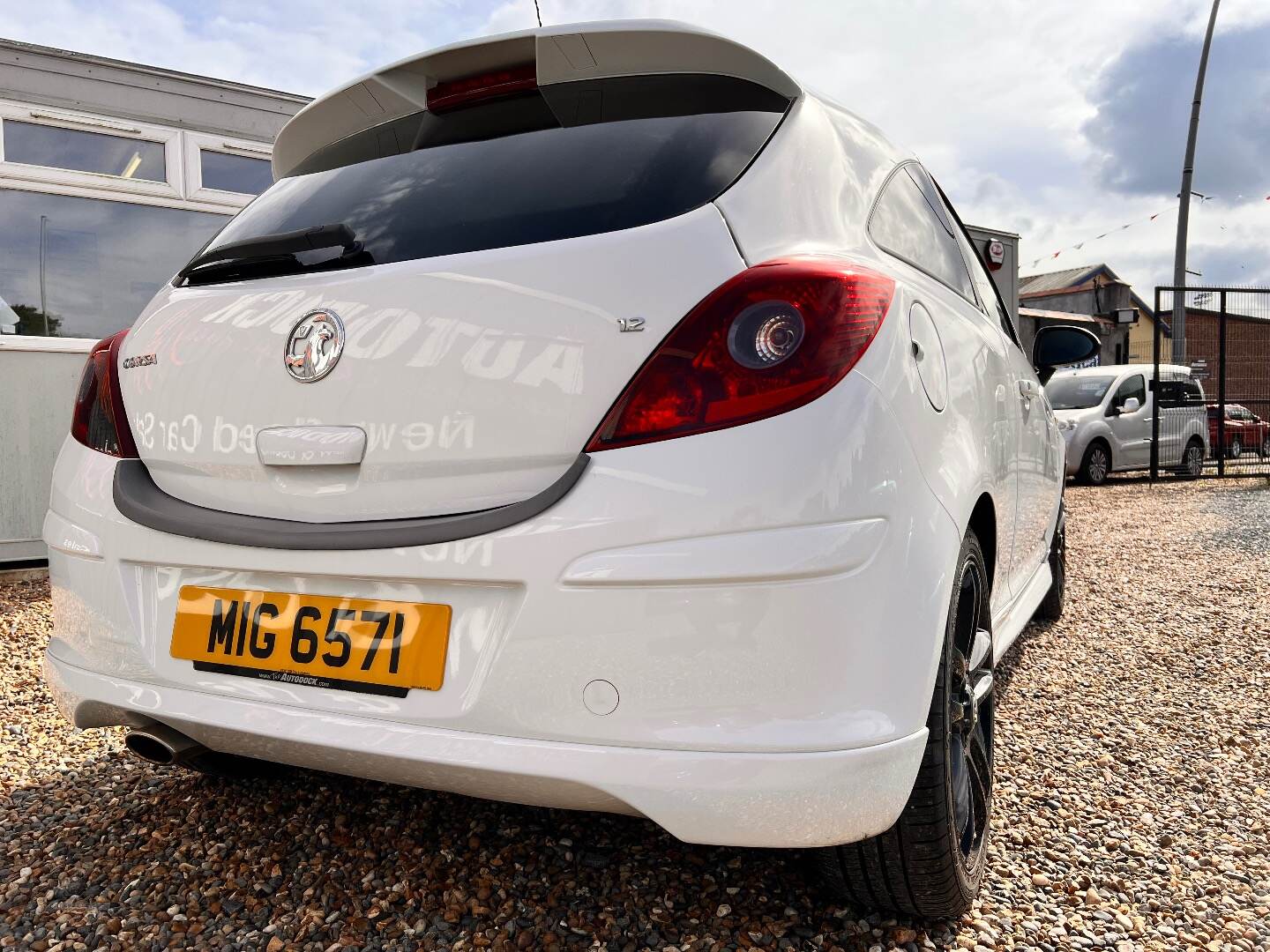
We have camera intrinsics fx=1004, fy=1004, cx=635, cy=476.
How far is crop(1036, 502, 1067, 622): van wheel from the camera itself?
4.13m

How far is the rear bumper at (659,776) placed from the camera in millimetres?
1396

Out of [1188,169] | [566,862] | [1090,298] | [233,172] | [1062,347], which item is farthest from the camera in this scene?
[1090,298]

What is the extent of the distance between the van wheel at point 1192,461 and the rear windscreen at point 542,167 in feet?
41.6

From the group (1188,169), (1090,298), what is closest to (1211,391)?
(1188,169)

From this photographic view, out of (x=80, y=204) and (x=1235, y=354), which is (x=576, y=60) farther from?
(x=1235, y=354)

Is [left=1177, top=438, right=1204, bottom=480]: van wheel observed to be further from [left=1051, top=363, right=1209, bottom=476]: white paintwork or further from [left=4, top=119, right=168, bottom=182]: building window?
[left=4, top=119, right=168, bottom=182]: building window

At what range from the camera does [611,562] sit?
1.40 m

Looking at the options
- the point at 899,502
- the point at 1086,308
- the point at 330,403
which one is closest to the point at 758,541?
the point at 899,502

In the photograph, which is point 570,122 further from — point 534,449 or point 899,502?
point 899,502

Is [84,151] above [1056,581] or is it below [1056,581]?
above

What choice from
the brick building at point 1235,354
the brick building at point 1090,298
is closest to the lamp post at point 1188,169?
the brick building at point 1235,354

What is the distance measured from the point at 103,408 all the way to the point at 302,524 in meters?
0.62

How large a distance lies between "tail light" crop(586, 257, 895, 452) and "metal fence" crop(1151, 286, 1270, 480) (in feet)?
39.2

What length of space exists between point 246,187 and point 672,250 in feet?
20.0
